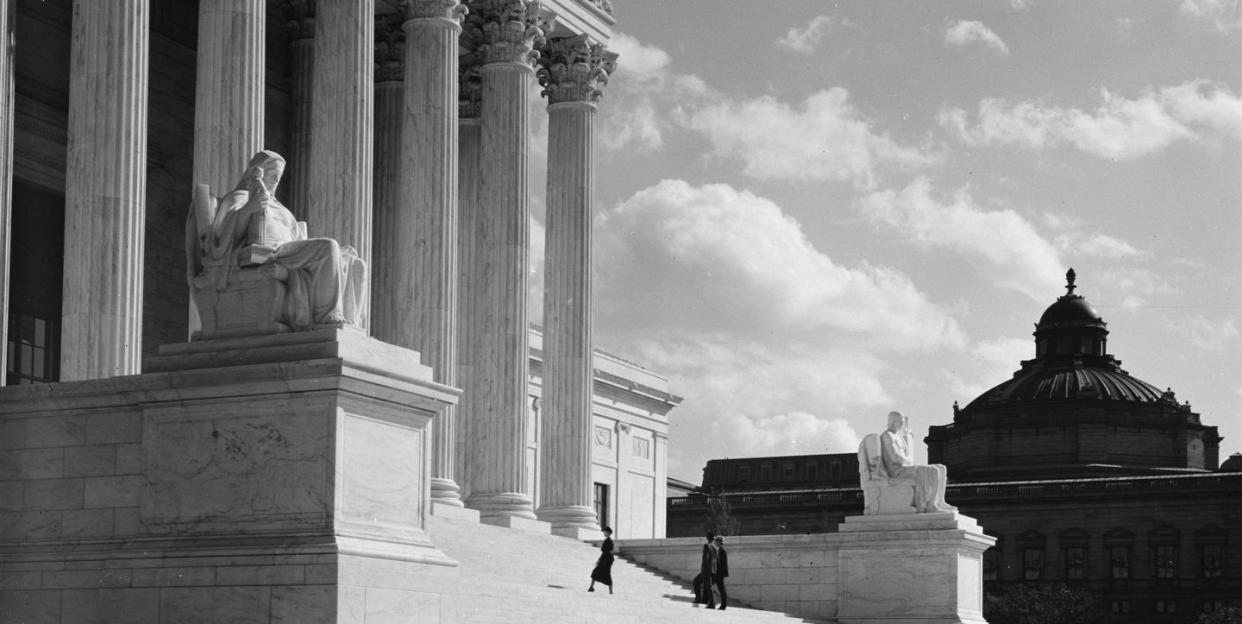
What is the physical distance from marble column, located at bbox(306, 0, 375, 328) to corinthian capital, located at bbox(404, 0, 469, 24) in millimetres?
4116

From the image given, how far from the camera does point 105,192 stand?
38062mm

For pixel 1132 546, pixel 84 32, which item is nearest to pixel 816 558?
pixel 84 32

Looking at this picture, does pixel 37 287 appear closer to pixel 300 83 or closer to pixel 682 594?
pixel 300 83

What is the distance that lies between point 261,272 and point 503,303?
26.2 m

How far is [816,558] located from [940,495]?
346 cm

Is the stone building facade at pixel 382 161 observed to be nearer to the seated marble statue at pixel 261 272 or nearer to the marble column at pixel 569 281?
the marble column at pixel 569 281

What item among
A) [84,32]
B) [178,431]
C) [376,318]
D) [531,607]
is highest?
[84,32]

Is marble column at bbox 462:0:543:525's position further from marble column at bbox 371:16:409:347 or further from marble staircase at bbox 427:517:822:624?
marble column at bbox 371:16:409:347

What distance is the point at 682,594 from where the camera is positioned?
48.3 metres

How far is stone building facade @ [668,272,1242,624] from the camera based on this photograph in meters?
149

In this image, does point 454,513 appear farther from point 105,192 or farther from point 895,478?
point 105,192

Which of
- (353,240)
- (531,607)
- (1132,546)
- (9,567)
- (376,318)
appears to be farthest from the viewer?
(1132,546)

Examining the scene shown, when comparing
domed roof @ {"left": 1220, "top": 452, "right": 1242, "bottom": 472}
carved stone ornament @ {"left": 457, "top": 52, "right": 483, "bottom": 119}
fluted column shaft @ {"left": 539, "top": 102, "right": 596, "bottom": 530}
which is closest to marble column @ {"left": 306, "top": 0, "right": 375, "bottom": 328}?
carved stone ornament @ {"left": 457, "top": 52, "right": 483, "bottom": 119}

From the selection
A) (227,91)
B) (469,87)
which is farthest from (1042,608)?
(227,91)
